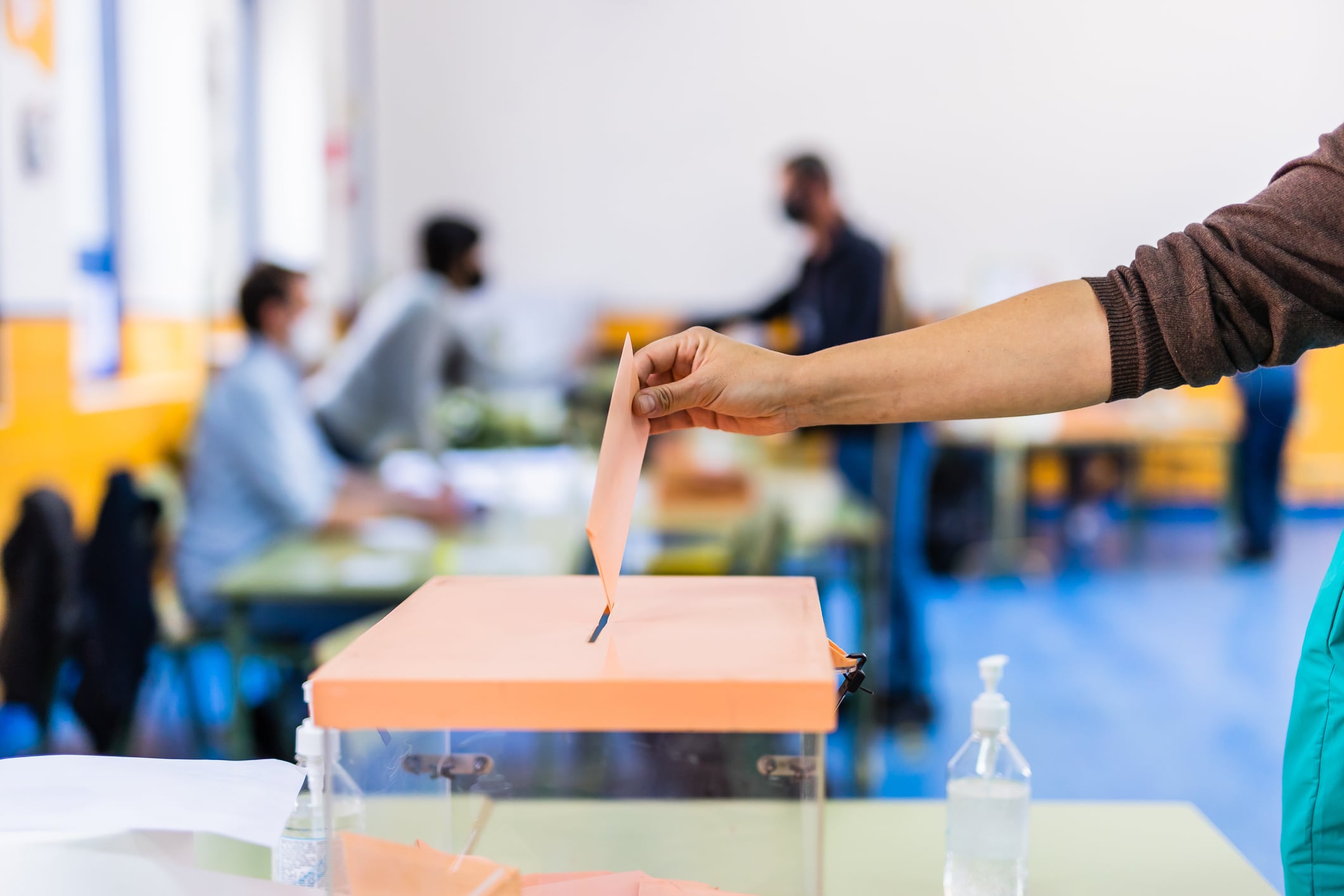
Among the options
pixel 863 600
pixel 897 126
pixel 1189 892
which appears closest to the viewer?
pixel 1189 892

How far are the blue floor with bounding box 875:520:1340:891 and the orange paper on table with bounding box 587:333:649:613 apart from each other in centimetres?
191

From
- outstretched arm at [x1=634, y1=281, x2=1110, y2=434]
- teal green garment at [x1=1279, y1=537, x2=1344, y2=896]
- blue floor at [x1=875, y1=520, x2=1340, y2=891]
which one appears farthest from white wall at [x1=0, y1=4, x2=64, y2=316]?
teal green garment at [x1=1279, y1=537, x2=1344, y2=896]

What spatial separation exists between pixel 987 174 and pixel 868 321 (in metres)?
4.22

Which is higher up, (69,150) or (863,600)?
(69,150)

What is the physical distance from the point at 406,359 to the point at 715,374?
3361 mm

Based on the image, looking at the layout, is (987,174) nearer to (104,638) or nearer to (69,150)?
(69,150)

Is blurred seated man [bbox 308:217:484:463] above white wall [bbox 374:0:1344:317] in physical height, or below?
below

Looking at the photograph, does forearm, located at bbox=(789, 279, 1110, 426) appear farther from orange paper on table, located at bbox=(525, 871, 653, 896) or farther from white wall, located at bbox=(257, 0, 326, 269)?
white wall, located at bbox=(257, 0, 326, 269)

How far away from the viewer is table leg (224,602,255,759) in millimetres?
2520

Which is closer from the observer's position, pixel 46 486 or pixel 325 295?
pixel 46 486

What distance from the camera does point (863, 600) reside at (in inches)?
139

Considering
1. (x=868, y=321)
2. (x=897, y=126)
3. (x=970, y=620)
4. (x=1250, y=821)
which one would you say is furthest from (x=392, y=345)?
(x=897, y=126)

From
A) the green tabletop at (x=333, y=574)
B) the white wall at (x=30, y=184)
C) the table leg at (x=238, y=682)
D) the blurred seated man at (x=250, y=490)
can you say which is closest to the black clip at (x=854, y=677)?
the green tabletop at (x=333, y=574)

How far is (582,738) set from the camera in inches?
27.9
